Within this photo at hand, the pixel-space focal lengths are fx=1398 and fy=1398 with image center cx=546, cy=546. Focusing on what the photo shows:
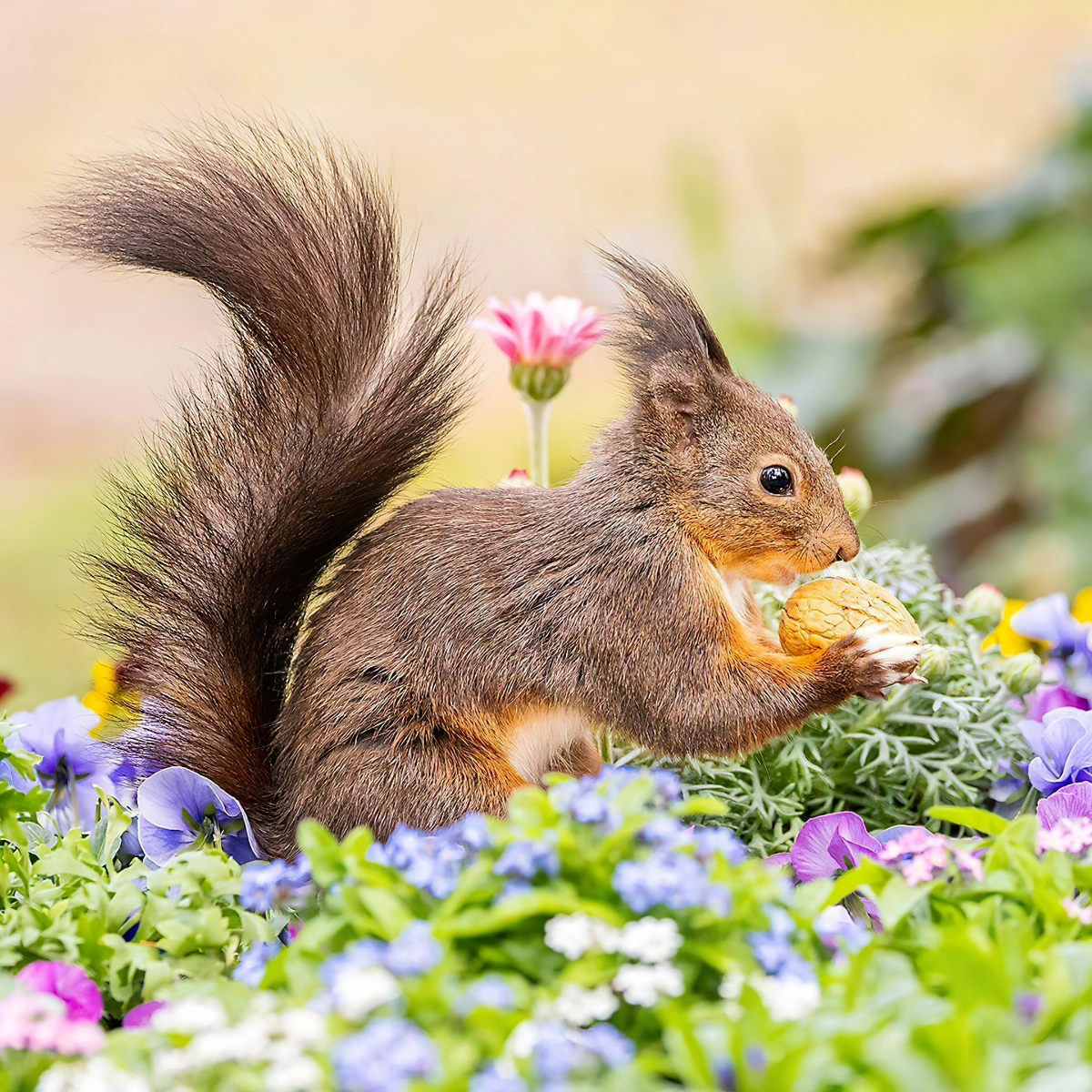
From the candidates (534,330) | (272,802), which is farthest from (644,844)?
(534,330)

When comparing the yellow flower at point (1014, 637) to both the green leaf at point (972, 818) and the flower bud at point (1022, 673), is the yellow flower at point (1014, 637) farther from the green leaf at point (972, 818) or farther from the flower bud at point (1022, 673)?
the green leaf at point (972, 818)

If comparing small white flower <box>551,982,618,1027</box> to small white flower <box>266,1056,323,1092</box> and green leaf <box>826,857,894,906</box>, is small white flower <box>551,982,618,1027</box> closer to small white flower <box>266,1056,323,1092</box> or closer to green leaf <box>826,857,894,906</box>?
small white flower <box>266,1056,323,1092</box>

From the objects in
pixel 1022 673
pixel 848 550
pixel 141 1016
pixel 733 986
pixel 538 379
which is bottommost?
pixel 141 1016

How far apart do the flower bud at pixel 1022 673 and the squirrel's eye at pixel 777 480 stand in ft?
0.92

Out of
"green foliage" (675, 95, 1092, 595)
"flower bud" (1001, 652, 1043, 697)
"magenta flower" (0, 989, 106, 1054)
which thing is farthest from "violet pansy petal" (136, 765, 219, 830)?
Answer: "green foliage" (675, 95, 1092, 595)

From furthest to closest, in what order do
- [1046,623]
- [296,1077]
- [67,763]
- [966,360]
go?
[966,360] → [1046,623] → [67,763] → [296,1077]

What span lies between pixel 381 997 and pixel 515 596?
50 cm

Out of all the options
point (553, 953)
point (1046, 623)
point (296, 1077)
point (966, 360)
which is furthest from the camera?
point (966, 360)

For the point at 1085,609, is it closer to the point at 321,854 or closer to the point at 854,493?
the point at 854,493

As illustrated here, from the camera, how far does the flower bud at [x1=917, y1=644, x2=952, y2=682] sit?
1170mm

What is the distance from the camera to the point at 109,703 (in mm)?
1292

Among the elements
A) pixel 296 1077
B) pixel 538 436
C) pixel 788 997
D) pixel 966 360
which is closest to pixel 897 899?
pixel 788 997

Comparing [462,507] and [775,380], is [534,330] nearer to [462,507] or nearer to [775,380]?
[462,507]

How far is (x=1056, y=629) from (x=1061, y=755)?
25cm
